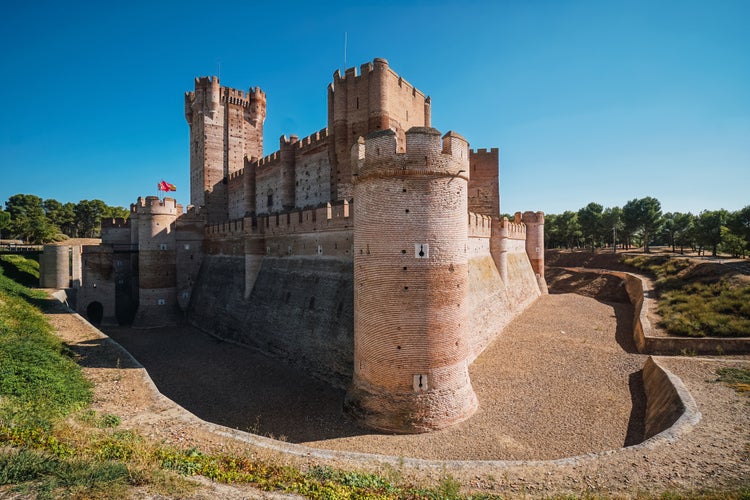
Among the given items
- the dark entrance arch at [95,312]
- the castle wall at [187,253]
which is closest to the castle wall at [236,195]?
the castle wall at [187,253]

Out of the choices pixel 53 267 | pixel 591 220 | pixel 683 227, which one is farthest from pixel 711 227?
pixel 53 267

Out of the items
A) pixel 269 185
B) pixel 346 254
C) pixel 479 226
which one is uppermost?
pixel 269 185

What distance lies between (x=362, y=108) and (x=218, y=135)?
21916 mm

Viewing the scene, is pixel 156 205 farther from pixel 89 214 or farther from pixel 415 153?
pixel 89 214

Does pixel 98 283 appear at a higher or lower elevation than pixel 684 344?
higher

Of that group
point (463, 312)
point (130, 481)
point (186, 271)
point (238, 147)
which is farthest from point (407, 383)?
point (238, 147)

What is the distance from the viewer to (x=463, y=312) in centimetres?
1169

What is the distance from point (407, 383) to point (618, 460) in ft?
17.5

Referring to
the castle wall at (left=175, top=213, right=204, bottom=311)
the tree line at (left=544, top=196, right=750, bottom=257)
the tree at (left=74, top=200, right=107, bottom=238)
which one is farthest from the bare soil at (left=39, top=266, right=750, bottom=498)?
the tree at (left=74, top=200, right=107, bottom=238)

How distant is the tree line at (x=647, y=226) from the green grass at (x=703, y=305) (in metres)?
14.3

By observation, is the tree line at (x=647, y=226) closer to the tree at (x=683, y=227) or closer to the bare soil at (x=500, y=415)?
the tree at (x=683, y=227)

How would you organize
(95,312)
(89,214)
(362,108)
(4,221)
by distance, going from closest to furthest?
(362,108) → (95,312) → (4,221) → (89,214)

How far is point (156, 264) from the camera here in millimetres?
27094

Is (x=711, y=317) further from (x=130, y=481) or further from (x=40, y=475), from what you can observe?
(x=40, y=475)
